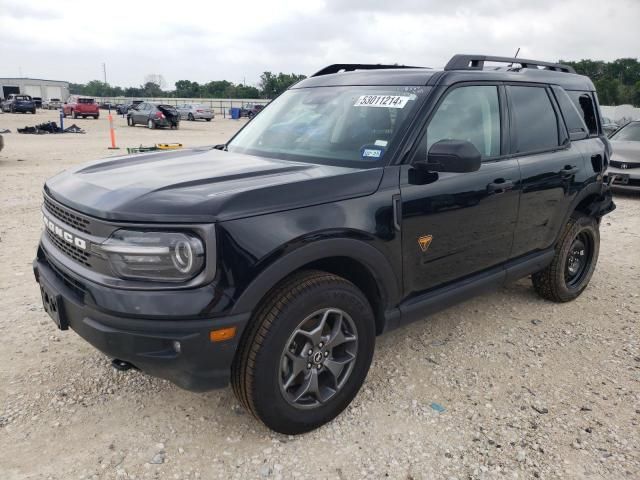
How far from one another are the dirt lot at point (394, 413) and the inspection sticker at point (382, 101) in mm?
1700

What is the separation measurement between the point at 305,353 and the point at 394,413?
0.74 m

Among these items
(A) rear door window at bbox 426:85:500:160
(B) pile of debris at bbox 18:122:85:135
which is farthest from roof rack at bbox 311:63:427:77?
(B) pile of debris at bbox 18:122:85:135

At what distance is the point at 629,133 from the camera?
35.5 ft

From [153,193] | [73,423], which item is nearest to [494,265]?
[153,193]

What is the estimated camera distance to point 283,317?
7.84 feet

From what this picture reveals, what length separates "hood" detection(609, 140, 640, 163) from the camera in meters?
9.85

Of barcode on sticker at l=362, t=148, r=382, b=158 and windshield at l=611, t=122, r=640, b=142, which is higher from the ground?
barcode on sticker at l=362, t=148, r=382, b=158

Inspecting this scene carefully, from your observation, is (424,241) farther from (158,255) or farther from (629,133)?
(629,133)

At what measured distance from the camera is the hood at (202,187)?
2.23 metres

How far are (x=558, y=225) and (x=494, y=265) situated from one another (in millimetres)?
924

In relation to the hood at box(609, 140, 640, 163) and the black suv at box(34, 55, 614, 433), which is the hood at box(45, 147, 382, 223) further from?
the hood at box(609, 140, 640, 163)

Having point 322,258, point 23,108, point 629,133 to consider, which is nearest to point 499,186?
point 322,258

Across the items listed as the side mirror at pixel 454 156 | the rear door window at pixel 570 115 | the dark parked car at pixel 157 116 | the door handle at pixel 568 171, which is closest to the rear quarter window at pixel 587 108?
the rear door window at pixel 570 115

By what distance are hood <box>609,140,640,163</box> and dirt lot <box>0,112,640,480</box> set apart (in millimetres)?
6829
